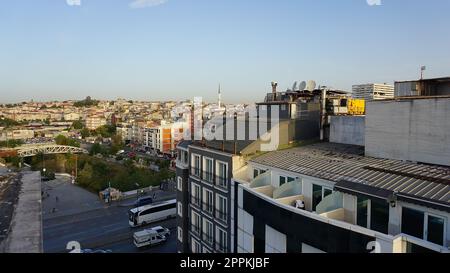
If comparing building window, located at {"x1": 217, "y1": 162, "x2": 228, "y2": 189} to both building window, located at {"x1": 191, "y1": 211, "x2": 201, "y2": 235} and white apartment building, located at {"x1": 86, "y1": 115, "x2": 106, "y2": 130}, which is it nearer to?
building window, located at {"x1": 191, "y1": 211, "x2": 201, "y2": 235}

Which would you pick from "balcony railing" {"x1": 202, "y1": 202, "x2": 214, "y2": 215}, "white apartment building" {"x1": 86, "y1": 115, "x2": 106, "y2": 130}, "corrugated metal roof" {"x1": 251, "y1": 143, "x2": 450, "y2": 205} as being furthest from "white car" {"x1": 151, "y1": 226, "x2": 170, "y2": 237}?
"white apartment building" {"x1": 86, "y1": 115, "x2": 106, "y2": 130}

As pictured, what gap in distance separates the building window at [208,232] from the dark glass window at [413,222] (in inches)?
469

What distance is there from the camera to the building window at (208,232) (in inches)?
798

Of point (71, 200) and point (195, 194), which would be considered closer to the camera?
point (195, 194)

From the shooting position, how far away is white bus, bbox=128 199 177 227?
126 feet

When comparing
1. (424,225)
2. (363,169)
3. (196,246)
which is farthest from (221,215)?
(424,225)

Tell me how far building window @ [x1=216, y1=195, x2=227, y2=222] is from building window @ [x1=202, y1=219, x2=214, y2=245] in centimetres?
137

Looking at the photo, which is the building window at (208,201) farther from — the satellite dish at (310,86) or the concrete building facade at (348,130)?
the satellite dish at (310,86)

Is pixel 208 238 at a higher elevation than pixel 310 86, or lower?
lower

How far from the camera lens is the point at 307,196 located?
13578 millimetres

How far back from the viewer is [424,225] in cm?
972

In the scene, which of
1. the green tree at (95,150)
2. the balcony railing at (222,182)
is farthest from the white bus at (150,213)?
the green tree at (95,150)

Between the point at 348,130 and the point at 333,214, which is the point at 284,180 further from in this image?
the point at 348,130

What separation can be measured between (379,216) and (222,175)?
30.5 ft
